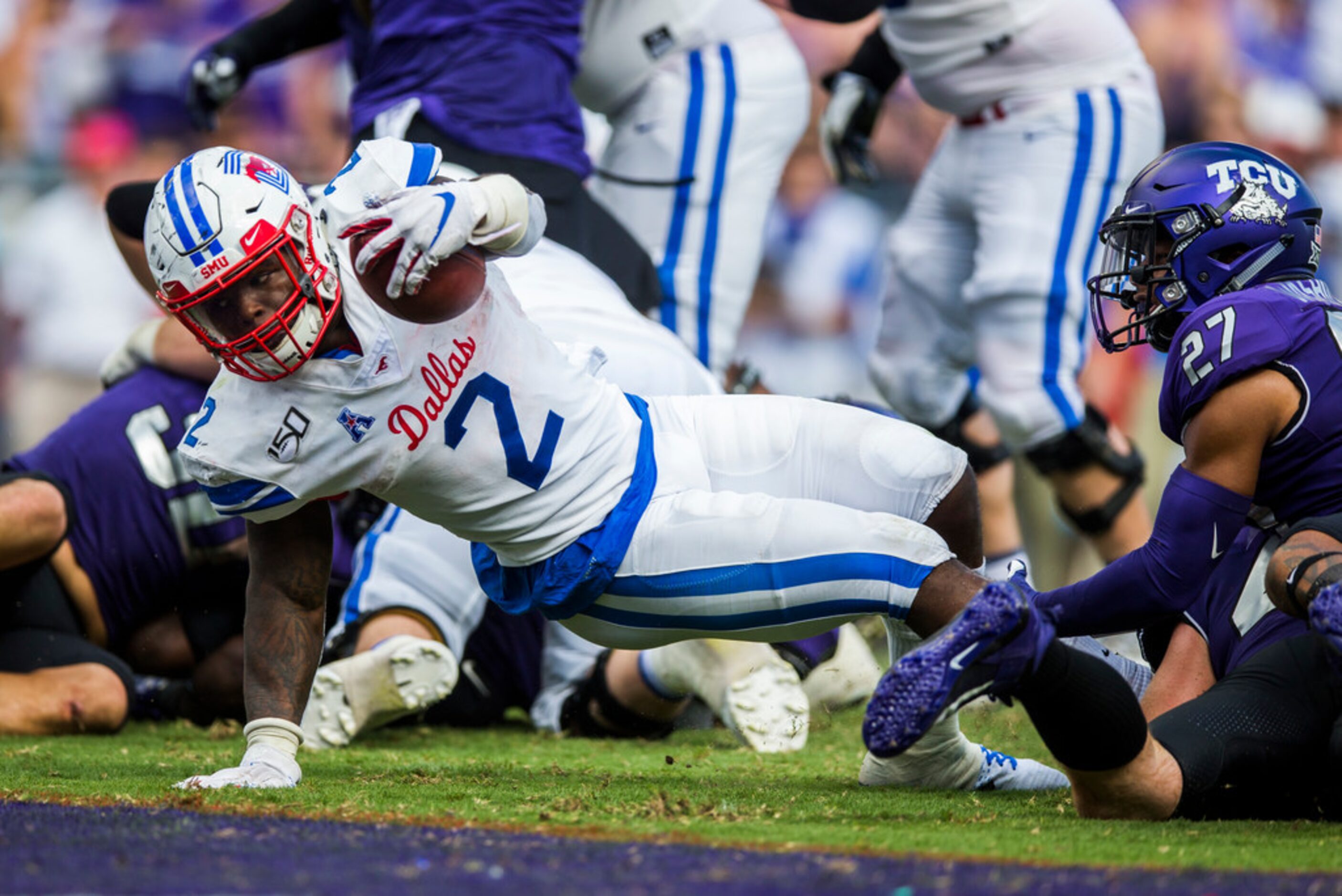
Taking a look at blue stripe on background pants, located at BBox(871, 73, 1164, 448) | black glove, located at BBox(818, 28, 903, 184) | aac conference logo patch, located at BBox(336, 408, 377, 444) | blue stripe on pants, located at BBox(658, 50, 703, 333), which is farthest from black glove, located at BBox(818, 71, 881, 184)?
aac conference logo patch, located at BBox(336, 408, 377, 444)

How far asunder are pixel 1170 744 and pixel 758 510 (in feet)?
2.29

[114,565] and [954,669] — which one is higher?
[954,669]

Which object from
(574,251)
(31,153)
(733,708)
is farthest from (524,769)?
(31,153)

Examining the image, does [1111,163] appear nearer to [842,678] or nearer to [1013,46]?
[1013,46]

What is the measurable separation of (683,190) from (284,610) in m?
2.32

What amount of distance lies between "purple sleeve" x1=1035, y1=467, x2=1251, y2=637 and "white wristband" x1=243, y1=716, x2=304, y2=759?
1.22 meters

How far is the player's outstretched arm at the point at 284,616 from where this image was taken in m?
2.73

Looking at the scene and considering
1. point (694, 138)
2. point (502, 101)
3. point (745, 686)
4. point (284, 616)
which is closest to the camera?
point (284, 616)

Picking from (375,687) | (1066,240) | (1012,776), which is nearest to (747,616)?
(1012,776)

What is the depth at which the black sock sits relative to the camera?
2189 millimetres

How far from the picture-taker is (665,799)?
2.40m

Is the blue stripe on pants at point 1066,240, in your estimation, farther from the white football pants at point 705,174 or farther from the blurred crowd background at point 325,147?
the blurred crowd background at point 325,147

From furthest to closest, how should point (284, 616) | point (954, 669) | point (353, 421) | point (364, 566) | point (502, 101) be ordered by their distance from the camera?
1. point (502, 101)
2. point (364, 566)
3. point (284, 616)
4. point (353, 421)
5. point (954, 669)

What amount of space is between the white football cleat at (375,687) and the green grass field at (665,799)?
0.09m
